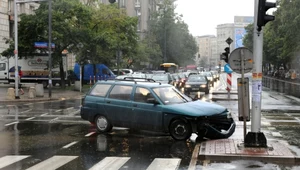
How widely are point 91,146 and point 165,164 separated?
2684 millimetres

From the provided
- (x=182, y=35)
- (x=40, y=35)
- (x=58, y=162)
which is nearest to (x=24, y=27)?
(x=40, y=35)

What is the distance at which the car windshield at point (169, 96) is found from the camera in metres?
11.3

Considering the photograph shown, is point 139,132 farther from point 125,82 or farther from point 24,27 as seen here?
point 24,27

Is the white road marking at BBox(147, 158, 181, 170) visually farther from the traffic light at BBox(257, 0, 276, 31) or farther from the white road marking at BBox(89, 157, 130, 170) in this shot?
the traffic light at BBox(257, 0, 276, 31)

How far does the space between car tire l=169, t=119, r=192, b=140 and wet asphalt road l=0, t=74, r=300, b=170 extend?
20cm

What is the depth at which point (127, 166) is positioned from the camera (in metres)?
7.96

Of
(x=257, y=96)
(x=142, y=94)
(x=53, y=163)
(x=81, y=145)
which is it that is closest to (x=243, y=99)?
(x=257, y=96)

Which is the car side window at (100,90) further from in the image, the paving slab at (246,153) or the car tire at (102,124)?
the paving slab at (246,153)

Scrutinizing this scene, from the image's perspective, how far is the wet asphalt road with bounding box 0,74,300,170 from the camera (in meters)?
8.17

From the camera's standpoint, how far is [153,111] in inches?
435

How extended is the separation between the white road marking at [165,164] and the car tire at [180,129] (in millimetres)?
2143

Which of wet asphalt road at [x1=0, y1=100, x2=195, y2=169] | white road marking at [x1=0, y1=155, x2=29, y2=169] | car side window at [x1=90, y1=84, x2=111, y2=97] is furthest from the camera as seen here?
car side window at [x1=90, y1=84, x2=111, y2=97]

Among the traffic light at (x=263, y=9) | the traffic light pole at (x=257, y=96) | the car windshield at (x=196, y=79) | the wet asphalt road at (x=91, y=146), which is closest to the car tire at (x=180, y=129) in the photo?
the wet asphalt road at (x=91, y=146)

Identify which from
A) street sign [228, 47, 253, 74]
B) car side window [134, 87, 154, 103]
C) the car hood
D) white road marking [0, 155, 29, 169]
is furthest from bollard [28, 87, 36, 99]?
street sign [228, 47, 253, 74]
